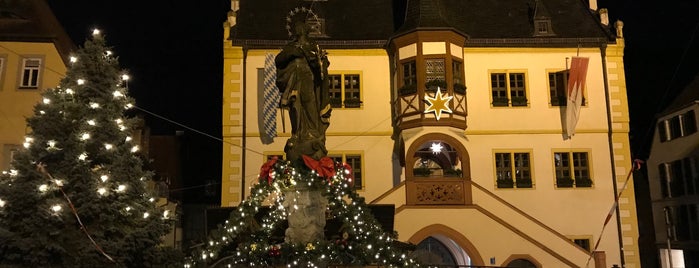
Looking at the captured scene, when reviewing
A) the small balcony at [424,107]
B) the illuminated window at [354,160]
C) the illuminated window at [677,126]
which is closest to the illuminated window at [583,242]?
the small balcony at [424,107]

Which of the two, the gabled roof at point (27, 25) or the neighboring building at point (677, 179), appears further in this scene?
the neighboring building at point (677, 179)

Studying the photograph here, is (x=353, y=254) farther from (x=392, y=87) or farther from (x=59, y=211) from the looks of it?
(x=392, y=87)

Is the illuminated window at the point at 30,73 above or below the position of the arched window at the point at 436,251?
above

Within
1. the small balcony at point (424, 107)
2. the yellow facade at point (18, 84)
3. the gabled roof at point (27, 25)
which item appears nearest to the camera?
the small balcony at point (424, 107)

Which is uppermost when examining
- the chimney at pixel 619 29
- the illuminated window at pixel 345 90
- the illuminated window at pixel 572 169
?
the chimney at pixel 619 29

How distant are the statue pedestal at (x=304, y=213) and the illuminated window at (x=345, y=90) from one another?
38.5 feet

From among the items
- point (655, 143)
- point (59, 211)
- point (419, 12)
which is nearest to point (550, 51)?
point (419, 12)

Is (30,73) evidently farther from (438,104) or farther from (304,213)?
(304,213)

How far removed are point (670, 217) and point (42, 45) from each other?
90.6ft

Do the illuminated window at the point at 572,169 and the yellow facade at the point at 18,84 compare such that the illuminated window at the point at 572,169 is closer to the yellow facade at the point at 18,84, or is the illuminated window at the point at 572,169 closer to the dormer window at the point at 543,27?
the dormer window at the point at 543,27

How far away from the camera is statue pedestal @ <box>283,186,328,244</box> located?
387 inches

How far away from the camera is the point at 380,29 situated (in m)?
22.9

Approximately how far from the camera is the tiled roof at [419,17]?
2219 centimetres

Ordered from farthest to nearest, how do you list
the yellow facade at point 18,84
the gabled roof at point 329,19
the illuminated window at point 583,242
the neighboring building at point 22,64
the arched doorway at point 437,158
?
the gabled roof at point 329,19 → the neighboring building at point 22,64 → the yellow facade at point 18,84 → the illuminated window at point 583,242 → the arched doorway at point 437,158
